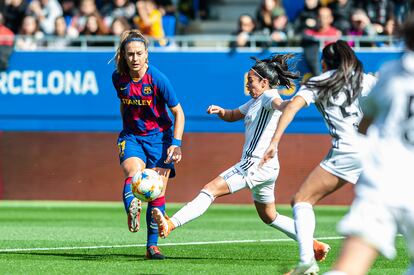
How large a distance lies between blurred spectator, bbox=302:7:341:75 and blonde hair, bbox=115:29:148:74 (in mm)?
8930

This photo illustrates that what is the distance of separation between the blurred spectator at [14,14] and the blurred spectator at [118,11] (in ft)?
5.69

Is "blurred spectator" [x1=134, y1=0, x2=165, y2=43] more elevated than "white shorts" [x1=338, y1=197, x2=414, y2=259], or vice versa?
"white shorts" [x1=338, y1=197, x2=414, y2=259]

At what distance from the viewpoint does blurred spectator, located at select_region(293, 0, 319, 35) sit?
19.4 m

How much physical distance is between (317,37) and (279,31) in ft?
2.88

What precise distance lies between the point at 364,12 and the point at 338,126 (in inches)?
470

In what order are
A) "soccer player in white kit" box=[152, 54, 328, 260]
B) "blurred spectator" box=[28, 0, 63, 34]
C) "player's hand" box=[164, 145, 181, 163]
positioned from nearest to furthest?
"soccer player in white kit" box=[152, 54, 328, 260], "player's hand" box=[164, 145, 181, 163], "blurred spectator" box=[28, 0, 63, 34]

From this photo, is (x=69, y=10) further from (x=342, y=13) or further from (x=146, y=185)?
(x=146, y=185)

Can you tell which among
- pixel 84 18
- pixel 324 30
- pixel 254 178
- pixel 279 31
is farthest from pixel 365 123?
pixel 84 18

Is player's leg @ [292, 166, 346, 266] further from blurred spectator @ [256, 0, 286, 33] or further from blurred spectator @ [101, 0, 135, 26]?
blurred spectator @ [101, 0, 135, 26]

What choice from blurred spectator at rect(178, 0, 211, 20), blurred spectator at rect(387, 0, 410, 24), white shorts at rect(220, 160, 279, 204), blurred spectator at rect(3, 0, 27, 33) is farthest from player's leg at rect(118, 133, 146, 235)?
blurred spectator at rect(178, 0, 211, 20)

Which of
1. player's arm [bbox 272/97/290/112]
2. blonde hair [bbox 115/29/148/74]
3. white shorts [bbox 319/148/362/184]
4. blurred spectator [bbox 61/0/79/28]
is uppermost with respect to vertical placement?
blonde hair [bbox 115/29/148/74]

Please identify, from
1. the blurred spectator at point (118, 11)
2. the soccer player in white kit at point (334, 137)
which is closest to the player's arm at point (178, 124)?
the soccer player in white kit at point (334, 137)

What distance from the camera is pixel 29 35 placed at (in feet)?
66.6

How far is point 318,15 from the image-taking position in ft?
63.2
